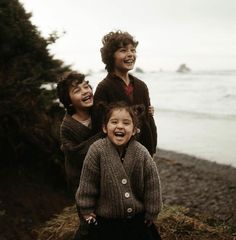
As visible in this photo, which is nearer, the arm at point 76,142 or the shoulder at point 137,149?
the shoulder at point 137,149

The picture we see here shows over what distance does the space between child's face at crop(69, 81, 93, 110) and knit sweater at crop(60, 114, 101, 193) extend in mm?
148

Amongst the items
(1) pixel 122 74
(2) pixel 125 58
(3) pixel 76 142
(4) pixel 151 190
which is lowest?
(4) pixel 151 190

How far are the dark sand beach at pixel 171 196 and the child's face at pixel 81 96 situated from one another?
2.37m

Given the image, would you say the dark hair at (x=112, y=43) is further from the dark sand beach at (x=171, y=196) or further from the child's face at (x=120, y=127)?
the dark sand beach at (x=171, y=196)

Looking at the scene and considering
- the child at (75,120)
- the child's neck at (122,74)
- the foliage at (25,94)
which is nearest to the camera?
the child at (75,120)

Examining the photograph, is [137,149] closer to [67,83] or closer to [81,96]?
[81,96]

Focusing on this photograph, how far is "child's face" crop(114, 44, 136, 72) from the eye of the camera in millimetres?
3854

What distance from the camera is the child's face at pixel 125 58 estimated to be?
3854mm

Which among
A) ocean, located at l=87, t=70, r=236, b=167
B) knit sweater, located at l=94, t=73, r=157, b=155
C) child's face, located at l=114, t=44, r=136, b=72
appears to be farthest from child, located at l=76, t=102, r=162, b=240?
ocean, located at l=87, t=70, r=236, b=167

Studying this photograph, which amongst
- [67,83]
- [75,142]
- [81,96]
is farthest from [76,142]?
[67,83]

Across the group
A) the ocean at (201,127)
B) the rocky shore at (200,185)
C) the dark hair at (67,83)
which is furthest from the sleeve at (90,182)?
the ocean at (201,127)

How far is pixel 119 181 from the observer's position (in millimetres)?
3076

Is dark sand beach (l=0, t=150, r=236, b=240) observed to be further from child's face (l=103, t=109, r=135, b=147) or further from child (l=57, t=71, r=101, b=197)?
child's face (l=103, t=109, r=135, b=147)

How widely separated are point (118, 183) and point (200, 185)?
5922 mm
